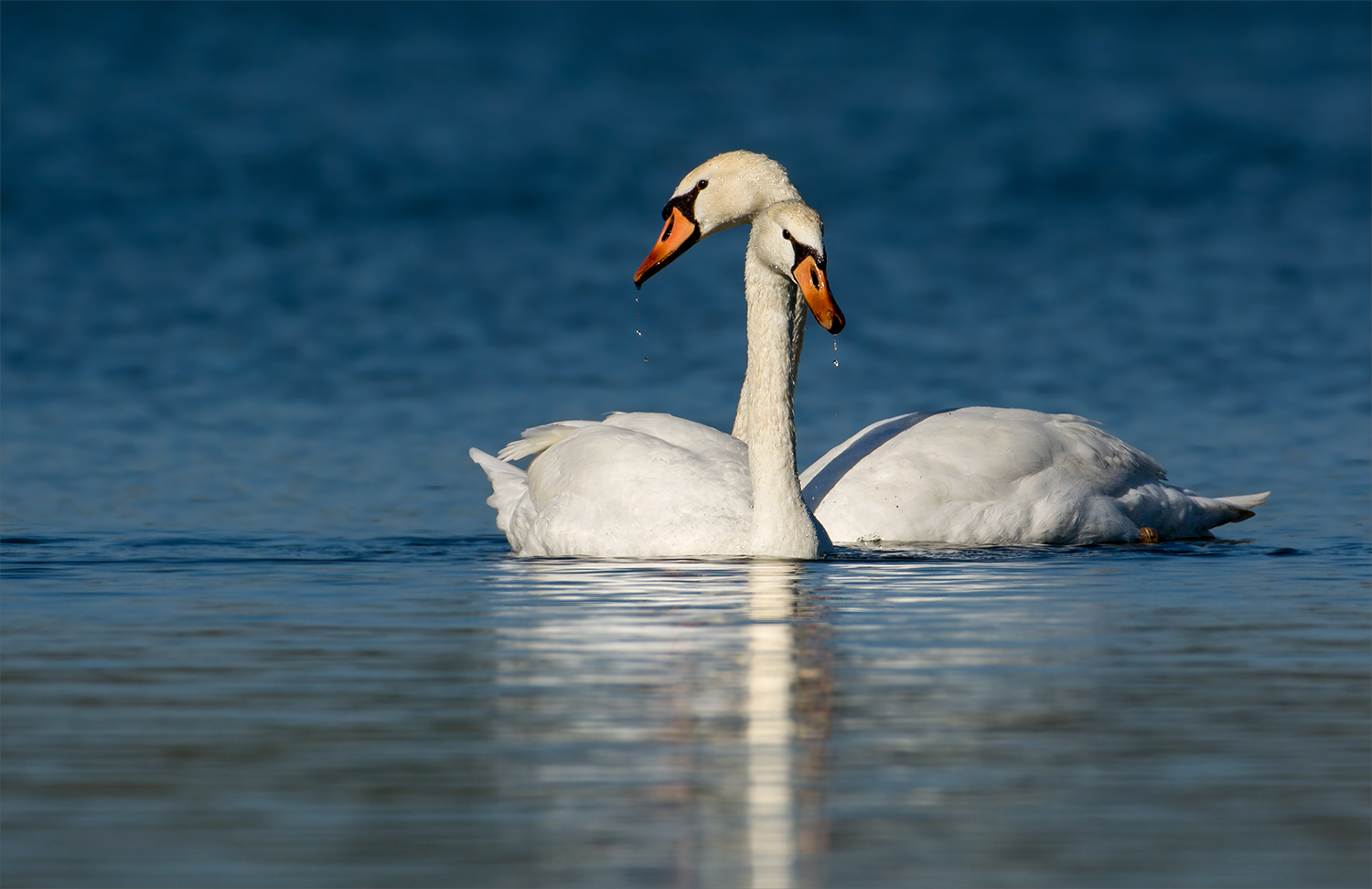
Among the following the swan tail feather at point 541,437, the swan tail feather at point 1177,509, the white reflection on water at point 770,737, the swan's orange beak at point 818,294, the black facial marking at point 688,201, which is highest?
the black facial marking at point 688,201

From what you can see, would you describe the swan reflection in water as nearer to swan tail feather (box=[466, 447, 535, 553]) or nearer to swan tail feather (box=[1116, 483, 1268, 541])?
swan tail feather (box=[466, 447, 535, 553])

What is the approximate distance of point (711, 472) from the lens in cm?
1105

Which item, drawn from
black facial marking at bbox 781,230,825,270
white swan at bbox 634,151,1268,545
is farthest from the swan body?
black facial marking at bbox 781,230,825,270

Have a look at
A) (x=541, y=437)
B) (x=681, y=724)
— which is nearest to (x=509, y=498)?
(x=541, y=437)

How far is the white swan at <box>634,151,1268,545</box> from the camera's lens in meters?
11.2

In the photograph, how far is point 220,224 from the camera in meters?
29.3

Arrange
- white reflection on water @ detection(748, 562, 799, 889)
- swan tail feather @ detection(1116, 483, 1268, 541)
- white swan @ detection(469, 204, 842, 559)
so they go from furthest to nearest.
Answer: swan tail feather @ detection(1116, 483, 1268, 541) < white swan @ detection(469, 204, 842, 559) < white reflection on water @ detection(748, 562, 799, 889)

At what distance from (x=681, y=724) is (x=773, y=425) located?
16.0ft

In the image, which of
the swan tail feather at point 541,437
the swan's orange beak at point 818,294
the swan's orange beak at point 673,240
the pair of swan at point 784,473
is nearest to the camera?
the swan's orange beak at point 818,294

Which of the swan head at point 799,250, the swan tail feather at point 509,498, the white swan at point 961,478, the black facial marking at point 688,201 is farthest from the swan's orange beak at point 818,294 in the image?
the swan tail feather at point 509,498

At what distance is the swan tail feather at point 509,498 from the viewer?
11.5 metres

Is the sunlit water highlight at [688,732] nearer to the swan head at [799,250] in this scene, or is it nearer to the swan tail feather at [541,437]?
the swan head at [799,250]

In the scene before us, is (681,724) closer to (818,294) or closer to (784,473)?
(818,294)

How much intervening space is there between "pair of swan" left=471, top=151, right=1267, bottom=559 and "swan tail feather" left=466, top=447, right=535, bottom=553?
0.07ft
